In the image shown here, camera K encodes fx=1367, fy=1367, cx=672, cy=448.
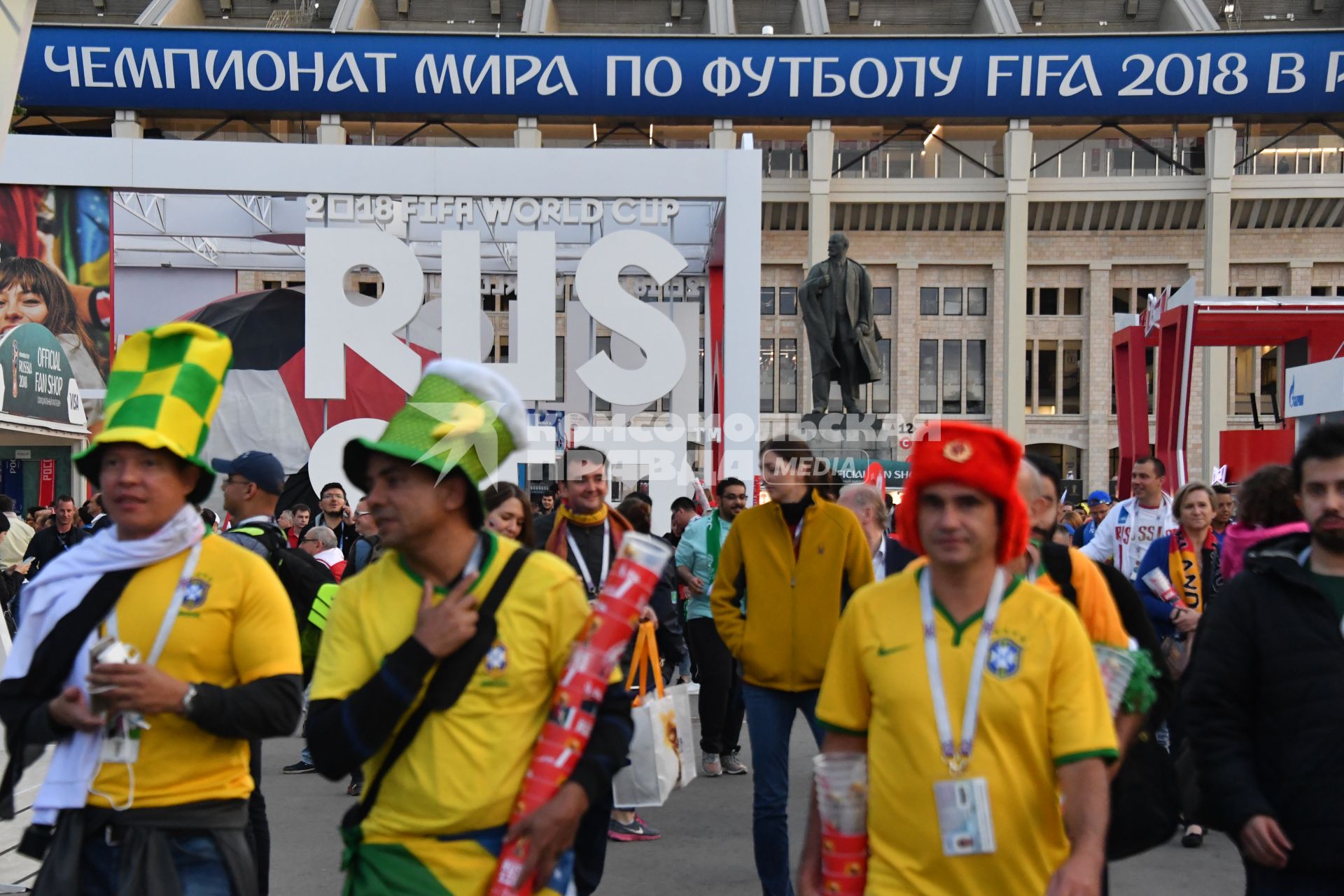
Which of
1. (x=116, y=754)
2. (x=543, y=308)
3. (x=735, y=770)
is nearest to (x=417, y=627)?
(x=116, y=754)

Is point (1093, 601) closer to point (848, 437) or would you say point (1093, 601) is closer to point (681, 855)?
point (681, 855)

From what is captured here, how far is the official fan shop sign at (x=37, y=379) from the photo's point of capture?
16.5m

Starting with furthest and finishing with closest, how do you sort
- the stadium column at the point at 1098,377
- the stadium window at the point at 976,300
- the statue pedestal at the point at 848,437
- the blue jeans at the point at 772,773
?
the stadium window at the point at 976,300 → the stadium column at the point at 1098,377 → the statue pedestal at the point at 848,437 → the blue jeans at the point at 772,773

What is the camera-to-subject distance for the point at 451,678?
2.48 m

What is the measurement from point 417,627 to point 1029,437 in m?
43.2

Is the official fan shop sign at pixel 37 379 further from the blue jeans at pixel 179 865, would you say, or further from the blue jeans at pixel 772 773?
the blue jeans at pixel 179 865

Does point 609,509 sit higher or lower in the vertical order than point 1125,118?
lower

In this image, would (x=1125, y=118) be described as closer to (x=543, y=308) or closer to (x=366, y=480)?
(x=543, y=308)

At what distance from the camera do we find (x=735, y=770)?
856cm

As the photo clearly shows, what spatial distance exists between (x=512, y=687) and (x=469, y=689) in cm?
8

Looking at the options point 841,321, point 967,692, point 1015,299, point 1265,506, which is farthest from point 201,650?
point 1015,299

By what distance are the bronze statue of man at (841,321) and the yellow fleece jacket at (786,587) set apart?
303 inches

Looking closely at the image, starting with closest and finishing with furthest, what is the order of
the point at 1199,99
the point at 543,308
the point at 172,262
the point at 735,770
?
1. the point at 735,770
2. the point at 543,308
3. the point at 172,262
4. the point at 1199,99

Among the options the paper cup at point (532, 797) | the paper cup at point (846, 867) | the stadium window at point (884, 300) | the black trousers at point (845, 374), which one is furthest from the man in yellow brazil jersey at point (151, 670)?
the stadium window at point (884, 300)
